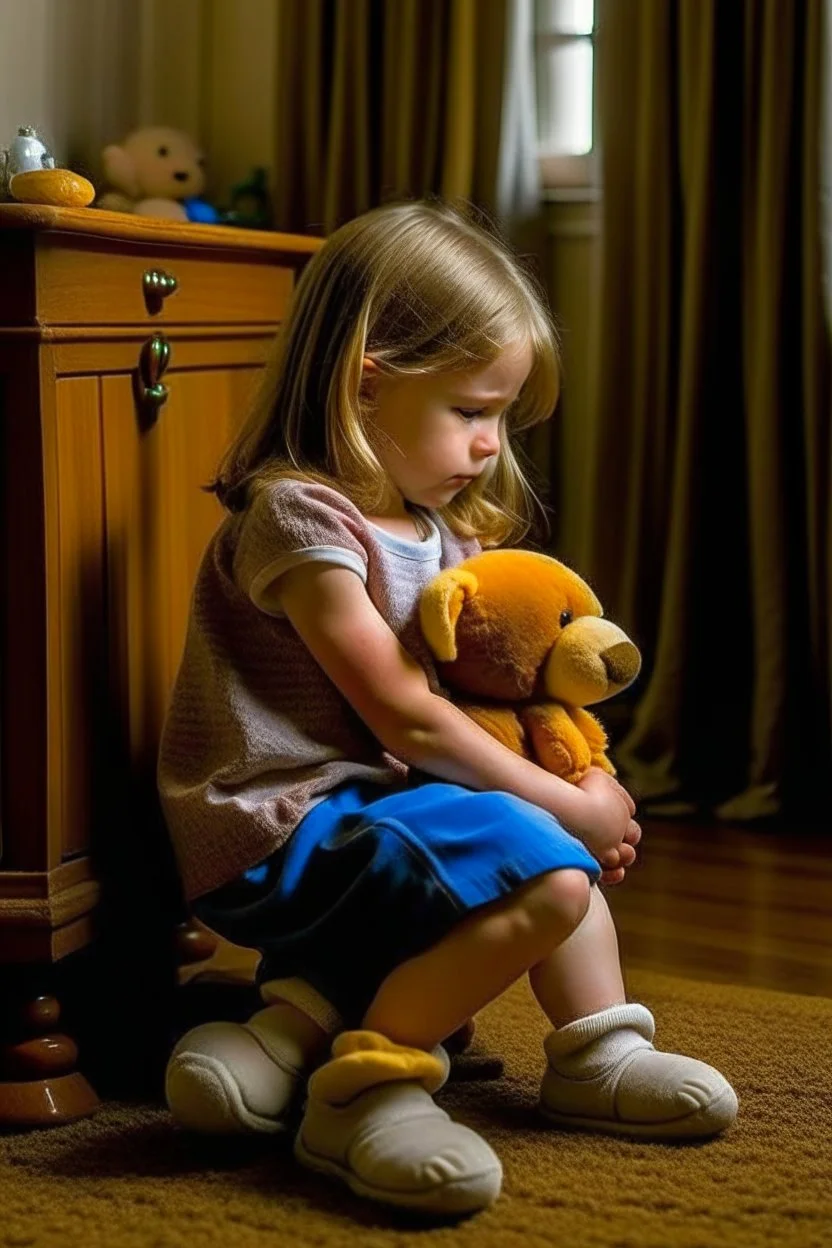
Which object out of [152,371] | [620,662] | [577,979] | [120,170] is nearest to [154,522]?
[152,371]

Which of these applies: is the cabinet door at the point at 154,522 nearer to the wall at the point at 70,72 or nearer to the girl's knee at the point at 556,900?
the girl's knee at the point at 556,900

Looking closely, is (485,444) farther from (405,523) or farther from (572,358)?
(572,358)

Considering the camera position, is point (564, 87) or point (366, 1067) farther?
point (564, 87)

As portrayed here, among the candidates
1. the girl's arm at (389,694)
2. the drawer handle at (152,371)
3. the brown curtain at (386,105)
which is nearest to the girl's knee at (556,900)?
the girl's arm at (389,694)

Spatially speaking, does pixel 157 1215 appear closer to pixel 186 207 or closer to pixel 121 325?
pixel 121 325

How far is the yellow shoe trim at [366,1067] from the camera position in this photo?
1.27 meters

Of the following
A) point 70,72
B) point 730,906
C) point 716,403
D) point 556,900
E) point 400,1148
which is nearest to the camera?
point 400,1148

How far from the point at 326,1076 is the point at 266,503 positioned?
46 cm

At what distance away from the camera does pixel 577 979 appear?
142 cm

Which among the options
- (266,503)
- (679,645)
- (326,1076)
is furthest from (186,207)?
(326,1076)

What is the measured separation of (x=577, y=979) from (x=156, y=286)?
72 centimetres

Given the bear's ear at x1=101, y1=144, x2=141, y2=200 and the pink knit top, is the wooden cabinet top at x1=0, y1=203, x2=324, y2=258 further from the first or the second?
the bear's ear at x1=101, y1=144, x2=141, y2=200

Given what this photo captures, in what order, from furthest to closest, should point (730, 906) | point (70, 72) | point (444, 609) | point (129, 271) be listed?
1. point (70, 72)
2. point (730, 906)
3. point (129, 271)
4. point (444, 609)

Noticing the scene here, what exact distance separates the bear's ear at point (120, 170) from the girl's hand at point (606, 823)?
1674 mm
